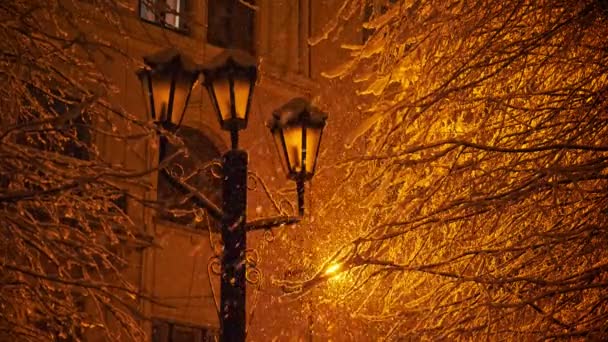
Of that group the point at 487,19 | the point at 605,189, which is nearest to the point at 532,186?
the point at 605,189

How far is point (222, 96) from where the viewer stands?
9148 mm

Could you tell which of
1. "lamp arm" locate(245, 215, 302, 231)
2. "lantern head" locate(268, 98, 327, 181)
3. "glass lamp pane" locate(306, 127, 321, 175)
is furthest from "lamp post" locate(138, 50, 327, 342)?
"glass lamp pane" locate(306, 127, 321, 175)

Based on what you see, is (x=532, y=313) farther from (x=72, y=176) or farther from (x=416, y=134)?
(x=72, y=176)

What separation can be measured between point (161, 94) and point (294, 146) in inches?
47.1

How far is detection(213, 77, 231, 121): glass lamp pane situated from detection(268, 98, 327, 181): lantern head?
58 centimetres

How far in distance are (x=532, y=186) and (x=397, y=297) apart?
284 cm

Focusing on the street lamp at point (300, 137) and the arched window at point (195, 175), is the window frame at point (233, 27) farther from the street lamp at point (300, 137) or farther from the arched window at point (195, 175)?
the street lamp at point (300, 137)

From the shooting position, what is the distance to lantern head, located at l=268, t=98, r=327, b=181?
952 centimetres

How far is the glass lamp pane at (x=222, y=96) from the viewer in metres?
9.10

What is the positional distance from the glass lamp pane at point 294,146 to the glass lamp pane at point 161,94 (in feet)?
3.52

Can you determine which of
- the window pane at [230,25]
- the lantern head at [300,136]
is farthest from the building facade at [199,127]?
the lantern head at [300,136]

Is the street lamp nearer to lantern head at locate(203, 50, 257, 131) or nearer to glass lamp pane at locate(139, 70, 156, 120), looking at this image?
lantern head at locate(203, 50, 257, 131)

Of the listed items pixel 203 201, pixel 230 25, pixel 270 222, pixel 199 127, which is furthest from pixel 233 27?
pixel 203 201

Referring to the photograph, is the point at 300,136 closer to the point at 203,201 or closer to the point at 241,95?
the point at 241,95
